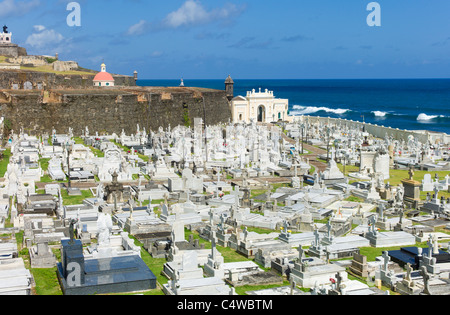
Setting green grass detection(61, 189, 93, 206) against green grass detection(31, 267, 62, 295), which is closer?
green grass detection(31, 267, 62, 295)

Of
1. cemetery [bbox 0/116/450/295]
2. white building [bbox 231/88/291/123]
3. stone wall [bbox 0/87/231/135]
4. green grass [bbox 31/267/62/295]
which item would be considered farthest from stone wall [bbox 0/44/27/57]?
green grass [bbox 31/267/62/295]

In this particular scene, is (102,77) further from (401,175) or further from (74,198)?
(74,198)

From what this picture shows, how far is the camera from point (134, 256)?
13859mm

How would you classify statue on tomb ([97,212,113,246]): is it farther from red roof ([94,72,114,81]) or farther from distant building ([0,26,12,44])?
distant building ([0,26,12,44])

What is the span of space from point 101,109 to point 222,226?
35.5 m

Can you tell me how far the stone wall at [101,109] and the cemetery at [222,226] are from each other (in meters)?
12.3

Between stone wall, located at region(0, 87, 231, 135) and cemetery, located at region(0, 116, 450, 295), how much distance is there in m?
12.3

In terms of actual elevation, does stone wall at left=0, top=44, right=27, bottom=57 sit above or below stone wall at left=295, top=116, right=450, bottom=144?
above

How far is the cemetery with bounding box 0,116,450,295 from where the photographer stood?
1259cm

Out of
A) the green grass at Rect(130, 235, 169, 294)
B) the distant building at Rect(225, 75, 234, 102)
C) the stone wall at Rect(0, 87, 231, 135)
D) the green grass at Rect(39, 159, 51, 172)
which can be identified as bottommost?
the green grass at Rect(130, 235, 169, 294)

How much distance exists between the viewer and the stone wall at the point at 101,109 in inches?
1802

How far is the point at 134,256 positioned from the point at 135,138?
28683 mm

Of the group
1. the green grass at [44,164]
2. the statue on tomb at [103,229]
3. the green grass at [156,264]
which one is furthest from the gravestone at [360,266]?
the green grass at [44,164]
